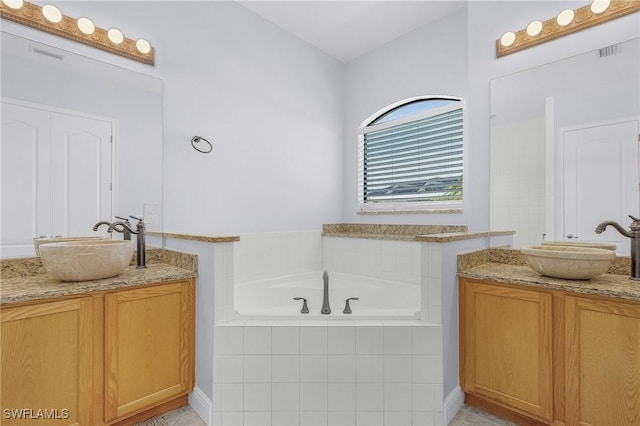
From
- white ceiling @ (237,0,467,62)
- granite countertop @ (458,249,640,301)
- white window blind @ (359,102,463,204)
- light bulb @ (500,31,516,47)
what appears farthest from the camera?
white window blind @ (359,102,463,204)

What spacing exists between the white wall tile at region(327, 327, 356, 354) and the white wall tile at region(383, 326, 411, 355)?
0.55 ft

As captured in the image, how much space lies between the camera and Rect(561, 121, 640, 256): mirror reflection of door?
1744mm

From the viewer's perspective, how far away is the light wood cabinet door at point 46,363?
1301 millimetres

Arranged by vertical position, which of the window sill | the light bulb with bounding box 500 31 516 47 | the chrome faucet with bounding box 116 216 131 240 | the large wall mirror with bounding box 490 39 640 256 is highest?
the light bulb with bounding box 500 31 516 47

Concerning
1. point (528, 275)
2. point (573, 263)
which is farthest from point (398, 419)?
point (573, 263)

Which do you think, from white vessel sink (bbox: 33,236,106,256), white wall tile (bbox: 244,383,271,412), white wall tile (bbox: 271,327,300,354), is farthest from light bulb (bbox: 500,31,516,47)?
white vessel sink (bbox: 33,236,106,256)

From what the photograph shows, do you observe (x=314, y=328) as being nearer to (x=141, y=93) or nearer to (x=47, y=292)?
(x=47, y=292)

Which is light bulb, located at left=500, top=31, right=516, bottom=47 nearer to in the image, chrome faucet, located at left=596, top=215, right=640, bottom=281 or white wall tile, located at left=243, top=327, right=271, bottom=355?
chrome faucet, located at left=596, top=215, right=640, bottom=281

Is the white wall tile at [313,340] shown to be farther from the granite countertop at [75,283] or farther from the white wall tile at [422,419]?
the granite countertop at [75,283]

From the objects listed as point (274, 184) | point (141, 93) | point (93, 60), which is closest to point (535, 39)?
point (274, 184)

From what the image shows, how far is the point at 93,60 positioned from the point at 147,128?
1.57ft

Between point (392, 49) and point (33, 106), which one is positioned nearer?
point (33, 106)

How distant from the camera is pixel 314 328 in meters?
1.65

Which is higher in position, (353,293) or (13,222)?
(13,222)
